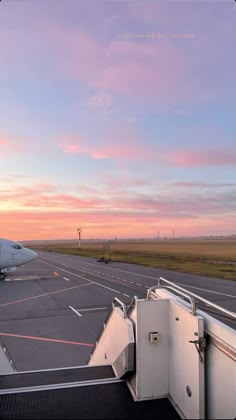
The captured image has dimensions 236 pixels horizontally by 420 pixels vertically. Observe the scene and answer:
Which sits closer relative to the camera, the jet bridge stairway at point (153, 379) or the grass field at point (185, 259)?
the jet bridge stairway at point (153, 379)

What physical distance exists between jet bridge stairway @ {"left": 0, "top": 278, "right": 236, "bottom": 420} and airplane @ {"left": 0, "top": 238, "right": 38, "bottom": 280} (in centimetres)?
2485

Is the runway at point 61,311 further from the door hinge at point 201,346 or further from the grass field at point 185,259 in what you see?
the grass field at point 185,259

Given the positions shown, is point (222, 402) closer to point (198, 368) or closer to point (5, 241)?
point (198, 368)

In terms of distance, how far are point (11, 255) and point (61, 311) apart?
14.6 m

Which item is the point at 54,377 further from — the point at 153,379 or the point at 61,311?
the point at 61,311

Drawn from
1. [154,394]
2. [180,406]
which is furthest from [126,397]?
[180,406]

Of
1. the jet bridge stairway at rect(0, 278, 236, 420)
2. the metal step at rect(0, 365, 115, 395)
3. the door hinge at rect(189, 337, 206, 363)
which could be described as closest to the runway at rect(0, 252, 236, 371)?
the metal step at rect(0, 365, 115, 395)

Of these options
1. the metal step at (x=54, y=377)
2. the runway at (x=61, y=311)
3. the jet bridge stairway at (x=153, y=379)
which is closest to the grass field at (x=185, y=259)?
the runway at (x=61, y=311)

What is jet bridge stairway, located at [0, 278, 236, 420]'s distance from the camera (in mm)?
3887

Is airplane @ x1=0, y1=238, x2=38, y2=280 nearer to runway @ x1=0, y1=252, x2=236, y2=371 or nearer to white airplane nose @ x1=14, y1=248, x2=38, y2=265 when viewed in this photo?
white airplane nose @ x1=14, y1=248, x2=38, y2=265

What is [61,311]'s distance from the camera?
54.2ft

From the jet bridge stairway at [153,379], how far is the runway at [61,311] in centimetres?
487

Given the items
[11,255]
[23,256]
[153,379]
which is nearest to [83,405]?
[153,379]

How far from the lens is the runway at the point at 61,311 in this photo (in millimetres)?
10680
